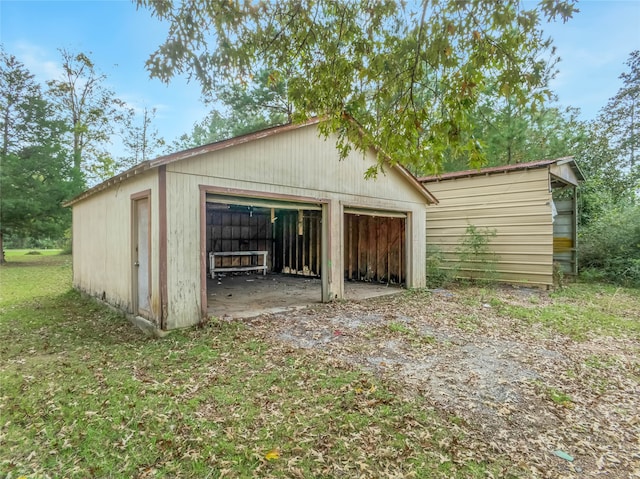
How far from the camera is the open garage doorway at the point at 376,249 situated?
999 centimetres

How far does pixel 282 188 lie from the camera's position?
21.4 ft

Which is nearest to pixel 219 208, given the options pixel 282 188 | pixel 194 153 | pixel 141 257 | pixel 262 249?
pixel 262 249

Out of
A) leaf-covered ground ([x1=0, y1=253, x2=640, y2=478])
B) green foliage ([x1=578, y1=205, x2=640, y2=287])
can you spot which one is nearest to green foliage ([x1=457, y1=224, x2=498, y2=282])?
green foliage ([x1=578, y1=205, x2=640, y2=287])

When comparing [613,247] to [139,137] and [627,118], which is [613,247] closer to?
[627,118]

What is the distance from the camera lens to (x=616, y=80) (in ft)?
46.9

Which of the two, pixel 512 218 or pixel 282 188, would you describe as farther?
pixel 512 218

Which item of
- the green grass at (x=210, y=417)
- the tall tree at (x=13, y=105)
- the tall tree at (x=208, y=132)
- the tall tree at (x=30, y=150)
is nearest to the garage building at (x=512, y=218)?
the green grass at (x=210, y=417)

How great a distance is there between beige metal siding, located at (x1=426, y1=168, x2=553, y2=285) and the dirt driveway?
3.12 m

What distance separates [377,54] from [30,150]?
57.2ft

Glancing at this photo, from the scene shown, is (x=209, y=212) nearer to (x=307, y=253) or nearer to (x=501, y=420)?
(x=307, y=253)

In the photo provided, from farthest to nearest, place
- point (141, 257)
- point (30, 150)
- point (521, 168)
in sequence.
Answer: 1. point (30, 150)
2. point (521, 168)
3. point (141, 257)

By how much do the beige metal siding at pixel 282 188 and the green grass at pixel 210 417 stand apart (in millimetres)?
1119

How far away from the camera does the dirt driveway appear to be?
2.55 metres

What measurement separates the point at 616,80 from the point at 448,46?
1637 cm
